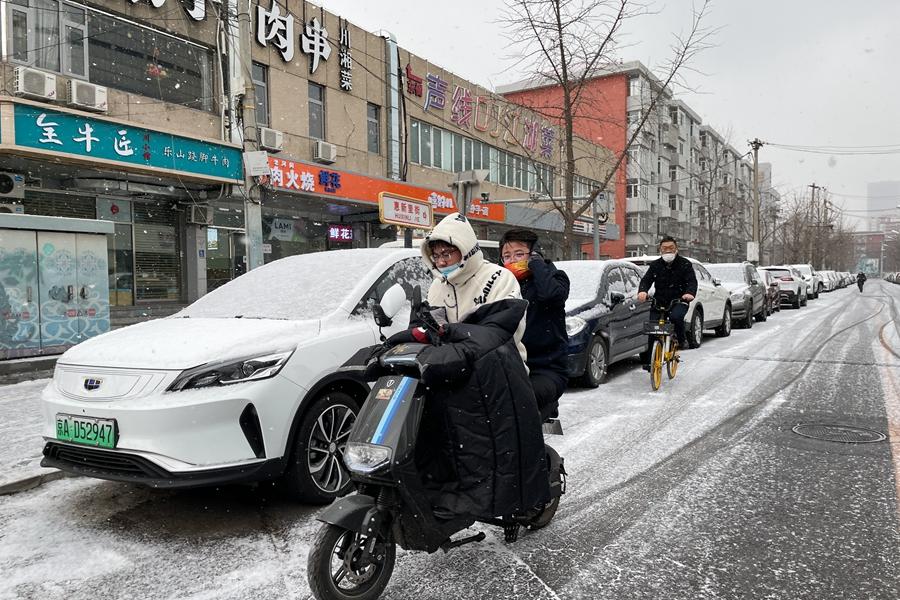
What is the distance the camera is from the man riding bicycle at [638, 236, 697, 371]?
7764mm

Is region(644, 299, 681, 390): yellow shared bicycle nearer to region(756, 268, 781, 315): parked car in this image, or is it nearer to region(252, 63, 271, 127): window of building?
region(252, 63, 271, 127): window of building

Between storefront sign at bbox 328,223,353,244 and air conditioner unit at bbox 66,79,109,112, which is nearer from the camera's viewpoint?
air conditioner unit at bbox 66,79,109,112

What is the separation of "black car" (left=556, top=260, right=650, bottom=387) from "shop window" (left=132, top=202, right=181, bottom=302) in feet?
35.8

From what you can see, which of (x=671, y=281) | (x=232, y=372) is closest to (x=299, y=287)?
(x=232, y=372)

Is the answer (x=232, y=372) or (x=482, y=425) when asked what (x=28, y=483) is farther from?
(x=482, y=425)

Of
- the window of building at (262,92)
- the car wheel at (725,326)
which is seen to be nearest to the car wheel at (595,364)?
the car wheel at (725,326)

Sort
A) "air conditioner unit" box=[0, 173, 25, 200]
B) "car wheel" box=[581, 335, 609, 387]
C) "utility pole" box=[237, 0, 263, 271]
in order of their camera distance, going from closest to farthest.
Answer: "car wheel" box=[581, 335, 609, 387] < "utility pole" box=[237, 0, 263, 271] < "air conditioner unit" box=[0, 173, 25, 200]

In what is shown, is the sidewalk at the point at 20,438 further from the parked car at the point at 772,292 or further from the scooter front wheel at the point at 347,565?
the parked car at the point at 772,292

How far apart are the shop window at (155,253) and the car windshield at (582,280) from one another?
429 inches

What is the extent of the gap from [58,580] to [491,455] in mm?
2188

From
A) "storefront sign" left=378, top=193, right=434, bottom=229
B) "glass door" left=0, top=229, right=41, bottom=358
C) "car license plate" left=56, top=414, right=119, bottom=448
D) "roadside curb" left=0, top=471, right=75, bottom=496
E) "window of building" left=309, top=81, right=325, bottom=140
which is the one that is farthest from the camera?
"window of building" left=309, top=81, right=325, bottom=140

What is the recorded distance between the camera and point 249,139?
942 cm

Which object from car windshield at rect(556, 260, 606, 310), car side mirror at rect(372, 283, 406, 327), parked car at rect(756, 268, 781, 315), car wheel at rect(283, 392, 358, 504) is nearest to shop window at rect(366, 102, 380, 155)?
car windshield at rect(556, 260, 606, 310)

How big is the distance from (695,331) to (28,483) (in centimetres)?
1039
